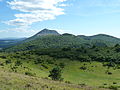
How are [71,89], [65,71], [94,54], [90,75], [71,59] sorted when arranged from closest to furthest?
[71,89] → [90,75] → [65,71] → [71,59] → [94,54]

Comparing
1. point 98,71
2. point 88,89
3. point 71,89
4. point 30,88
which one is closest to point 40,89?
point 30,88

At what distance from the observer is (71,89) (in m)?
20.1

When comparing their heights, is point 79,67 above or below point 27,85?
below

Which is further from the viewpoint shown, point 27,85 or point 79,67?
point 79,67

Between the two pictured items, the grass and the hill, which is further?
the hill

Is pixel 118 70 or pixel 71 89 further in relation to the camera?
pixel 118 70

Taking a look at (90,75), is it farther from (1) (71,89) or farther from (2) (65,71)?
(1) (71,89)

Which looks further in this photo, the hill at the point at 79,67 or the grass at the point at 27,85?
the hill at the point at 79,67

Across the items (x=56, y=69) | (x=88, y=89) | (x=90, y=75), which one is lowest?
(x=90, y=75)

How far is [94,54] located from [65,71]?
5133 cm

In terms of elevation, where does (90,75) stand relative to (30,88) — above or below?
below

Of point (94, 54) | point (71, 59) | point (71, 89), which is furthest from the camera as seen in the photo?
point (94, 54)

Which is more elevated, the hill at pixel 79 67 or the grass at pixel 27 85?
the grass at pixel 27 85

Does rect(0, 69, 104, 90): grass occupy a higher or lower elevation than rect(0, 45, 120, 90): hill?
higher
